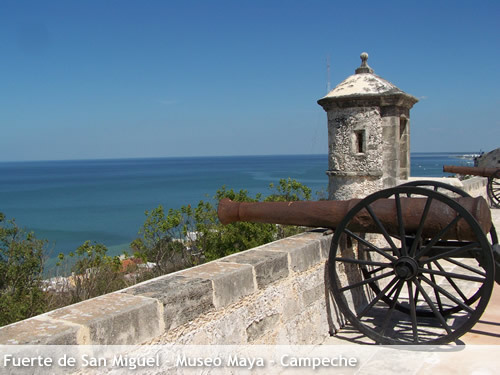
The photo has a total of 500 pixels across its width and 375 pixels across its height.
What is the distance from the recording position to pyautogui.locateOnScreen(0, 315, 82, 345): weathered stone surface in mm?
1868

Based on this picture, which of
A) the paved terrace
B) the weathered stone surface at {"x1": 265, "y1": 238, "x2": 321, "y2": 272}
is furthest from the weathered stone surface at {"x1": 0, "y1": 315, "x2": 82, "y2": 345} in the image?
the weathered stone surface at {"x1": 265, "y1": 238, "x2": 321, "y2": 272}

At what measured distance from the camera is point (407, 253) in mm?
3410

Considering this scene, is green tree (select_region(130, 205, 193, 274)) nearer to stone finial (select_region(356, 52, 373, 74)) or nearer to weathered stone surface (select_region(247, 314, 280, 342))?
stone finial (select_region(356, 52, 373, 74))

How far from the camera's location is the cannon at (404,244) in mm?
3242

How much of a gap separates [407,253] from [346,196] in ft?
15.4

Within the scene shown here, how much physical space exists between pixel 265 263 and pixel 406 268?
101cm

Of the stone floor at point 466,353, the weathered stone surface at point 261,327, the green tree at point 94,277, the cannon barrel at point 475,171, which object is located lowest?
the green tree at point 94,277

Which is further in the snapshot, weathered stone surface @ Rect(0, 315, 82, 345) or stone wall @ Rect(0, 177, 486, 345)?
stone wall @ Rect(0, 177, 486, 345)

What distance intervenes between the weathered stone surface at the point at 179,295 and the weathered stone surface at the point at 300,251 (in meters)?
0.98

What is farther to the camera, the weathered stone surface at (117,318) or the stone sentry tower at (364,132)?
the stone sentry tower at (364,132)

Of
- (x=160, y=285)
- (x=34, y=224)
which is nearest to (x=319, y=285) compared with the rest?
(x=160, y=285)

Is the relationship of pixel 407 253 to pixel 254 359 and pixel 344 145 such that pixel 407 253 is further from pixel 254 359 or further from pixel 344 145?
pixel 344 145

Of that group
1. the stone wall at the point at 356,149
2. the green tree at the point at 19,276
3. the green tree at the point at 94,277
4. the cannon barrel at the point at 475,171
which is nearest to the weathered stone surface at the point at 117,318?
the green tree at the point at 19,276

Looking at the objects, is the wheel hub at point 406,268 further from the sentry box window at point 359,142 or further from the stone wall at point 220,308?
the sentry box window at point 359,142
